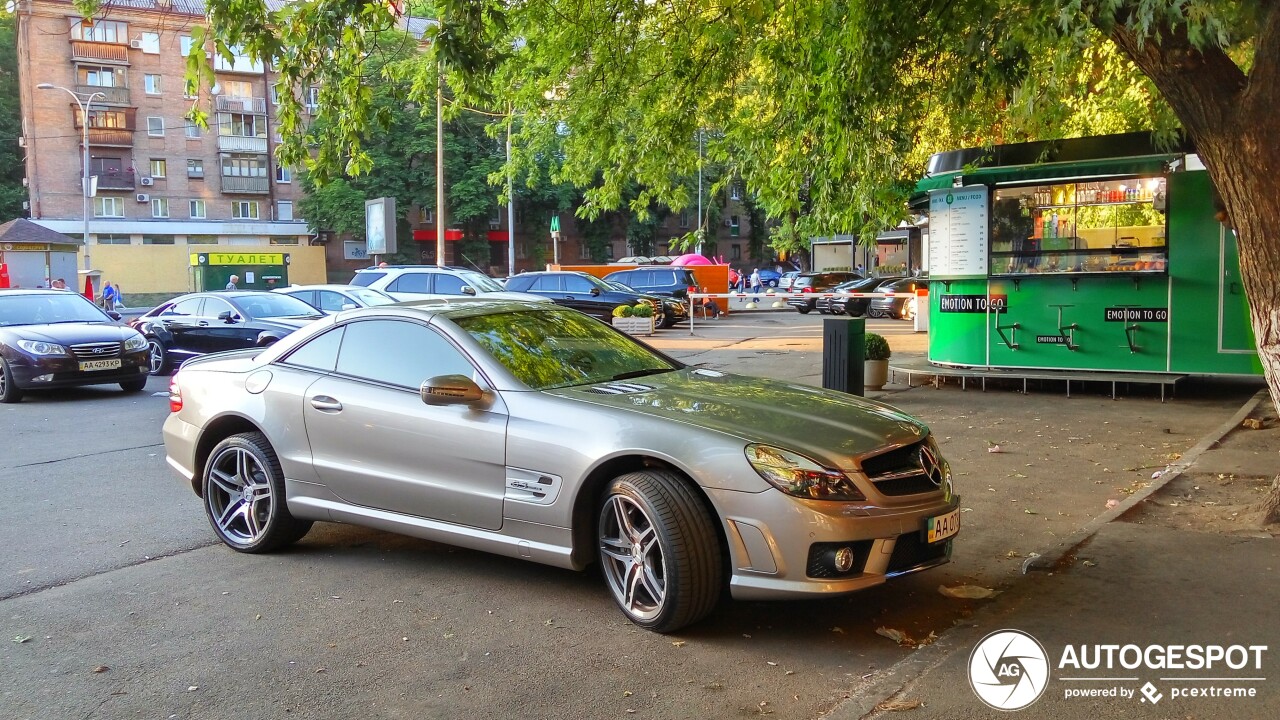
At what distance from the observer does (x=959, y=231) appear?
13.3m

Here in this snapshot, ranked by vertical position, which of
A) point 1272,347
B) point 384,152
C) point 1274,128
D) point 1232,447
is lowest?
point 1232,447

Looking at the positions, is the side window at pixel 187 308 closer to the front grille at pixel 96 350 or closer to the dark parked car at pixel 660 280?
the front grille at pixel 96 350

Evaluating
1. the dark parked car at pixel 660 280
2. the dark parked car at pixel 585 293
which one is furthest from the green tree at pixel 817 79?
the dark parked car at pixel 660 280

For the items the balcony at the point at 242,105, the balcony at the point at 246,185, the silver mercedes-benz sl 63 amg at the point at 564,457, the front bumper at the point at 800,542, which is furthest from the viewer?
the balcony at the point at 246,185

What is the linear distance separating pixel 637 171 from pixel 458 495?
738 centimetres

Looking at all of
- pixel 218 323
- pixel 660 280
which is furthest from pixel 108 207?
pixel 218 323

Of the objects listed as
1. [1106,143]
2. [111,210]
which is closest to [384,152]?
[111,210]

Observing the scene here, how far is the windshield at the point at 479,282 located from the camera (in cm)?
2327

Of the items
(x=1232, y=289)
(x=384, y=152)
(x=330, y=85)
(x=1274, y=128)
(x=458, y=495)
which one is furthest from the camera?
(x=384, y=152)

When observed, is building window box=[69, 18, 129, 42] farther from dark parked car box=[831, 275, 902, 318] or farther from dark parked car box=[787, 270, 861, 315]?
dark parked car box=[831, 275, 902, 318]

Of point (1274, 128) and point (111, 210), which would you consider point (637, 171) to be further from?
point (111, 210)

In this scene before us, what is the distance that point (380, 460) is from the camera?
18.2 ft

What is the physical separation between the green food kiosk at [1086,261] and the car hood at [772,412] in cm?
784

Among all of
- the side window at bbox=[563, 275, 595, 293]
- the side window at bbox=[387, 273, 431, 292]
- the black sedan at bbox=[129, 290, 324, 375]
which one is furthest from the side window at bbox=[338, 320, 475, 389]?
the side window at bbox=[563, 275, 595, 293]
